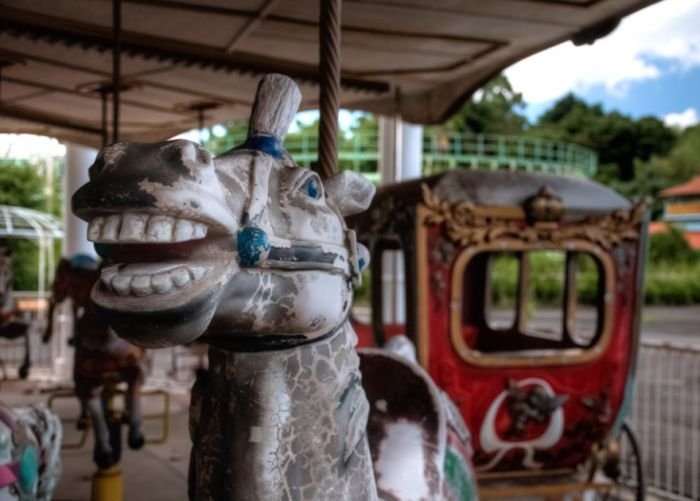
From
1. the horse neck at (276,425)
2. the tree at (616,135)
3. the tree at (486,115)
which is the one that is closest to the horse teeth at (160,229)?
the horse neck at (276,425)

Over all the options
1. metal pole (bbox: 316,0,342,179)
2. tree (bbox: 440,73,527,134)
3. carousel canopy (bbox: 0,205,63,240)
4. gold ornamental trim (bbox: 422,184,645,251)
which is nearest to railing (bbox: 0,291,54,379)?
carousel canopy (bbox: 0,205,63,240)

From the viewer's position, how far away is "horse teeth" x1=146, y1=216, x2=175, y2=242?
807mm

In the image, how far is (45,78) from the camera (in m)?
4.27

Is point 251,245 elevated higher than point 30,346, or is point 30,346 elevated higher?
point 251,245

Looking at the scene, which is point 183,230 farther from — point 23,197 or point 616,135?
point 616,135

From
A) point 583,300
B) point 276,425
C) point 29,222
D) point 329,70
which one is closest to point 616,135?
point 583,300

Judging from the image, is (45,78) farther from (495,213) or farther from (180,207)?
(180,207)

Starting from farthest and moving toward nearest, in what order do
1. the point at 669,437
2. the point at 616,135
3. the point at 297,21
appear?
the point at 616,135 → the point at 669,437 → the point at 297,21

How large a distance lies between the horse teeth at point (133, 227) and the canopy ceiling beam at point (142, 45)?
107 inches

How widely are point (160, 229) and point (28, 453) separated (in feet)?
5.71

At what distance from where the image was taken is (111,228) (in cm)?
82

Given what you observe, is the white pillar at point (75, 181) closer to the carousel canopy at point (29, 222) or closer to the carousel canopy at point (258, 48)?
the carousel canopy at point (258, 48)

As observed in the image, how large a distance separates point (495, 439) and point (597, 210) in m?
1.36

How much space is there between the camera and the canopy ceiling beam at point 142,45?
3127mm
